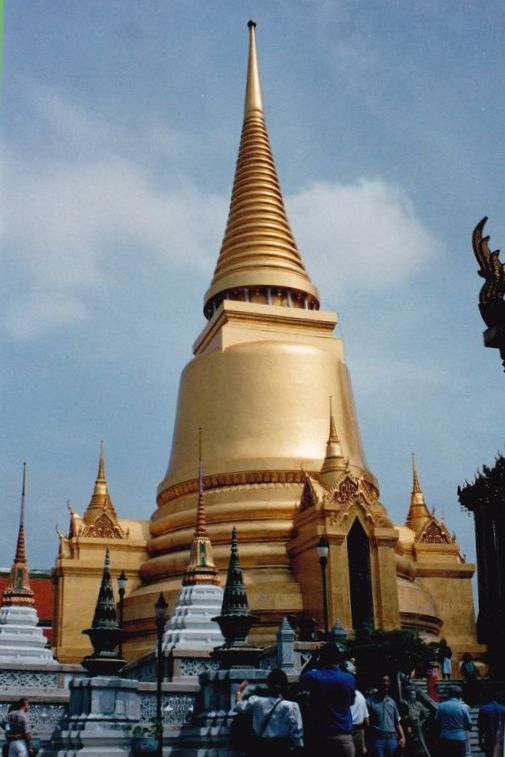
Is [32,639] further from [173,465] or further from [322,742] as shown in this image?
[322,742]

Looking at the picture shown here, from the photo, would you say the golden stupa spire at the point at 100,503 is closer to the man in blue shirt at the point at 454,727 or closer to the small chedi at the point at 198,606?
the small chedi at the point at 198,606

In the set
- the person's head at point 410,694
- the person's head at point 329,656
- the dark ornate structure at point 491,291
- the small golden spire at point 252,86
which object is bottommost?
the person's head at point 329,656

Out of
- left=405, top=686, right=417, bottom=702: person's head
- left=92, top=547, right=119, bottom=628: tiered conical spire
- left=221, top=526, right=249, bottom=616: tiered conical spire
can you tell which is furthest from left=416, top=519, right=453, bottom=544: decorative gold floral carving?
left=92, top=547, right=119, bottom=628: tiered conical spire

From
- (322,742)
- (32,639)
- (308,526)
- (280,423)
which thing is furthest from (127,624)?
(322,742)

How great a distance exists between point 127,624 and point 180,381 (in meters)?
7.96

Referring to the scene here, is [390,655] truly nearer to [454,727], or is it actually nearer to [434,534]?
[454,727]

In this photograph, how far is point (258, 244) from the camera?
29.8 m

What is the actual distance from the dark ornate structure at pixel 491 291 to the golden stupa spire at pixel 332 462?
14.0m

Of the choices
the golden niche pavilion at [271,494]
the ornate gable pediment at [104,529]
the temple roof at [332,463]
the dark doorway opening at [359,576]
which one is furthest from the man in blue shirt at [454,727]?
the ornate gable pediment at [104,529]

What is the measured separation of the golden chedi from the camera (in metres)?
22.7

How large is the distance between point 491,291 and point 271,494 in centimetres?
1605

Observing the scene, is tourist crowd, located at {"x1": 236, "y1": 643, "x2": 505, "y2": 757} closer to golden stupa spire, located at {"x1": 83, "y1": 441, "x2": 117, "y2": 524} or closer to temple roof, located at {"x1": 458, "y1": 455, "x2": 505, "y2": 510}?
temple roof, located at {"x1": 458, "y1": 455, "x2": 505, "y2": 510}

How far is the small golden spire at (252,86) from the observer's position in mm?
33281

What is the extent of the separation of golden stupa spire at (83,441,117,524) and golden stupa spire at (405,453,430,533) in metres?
8.82
